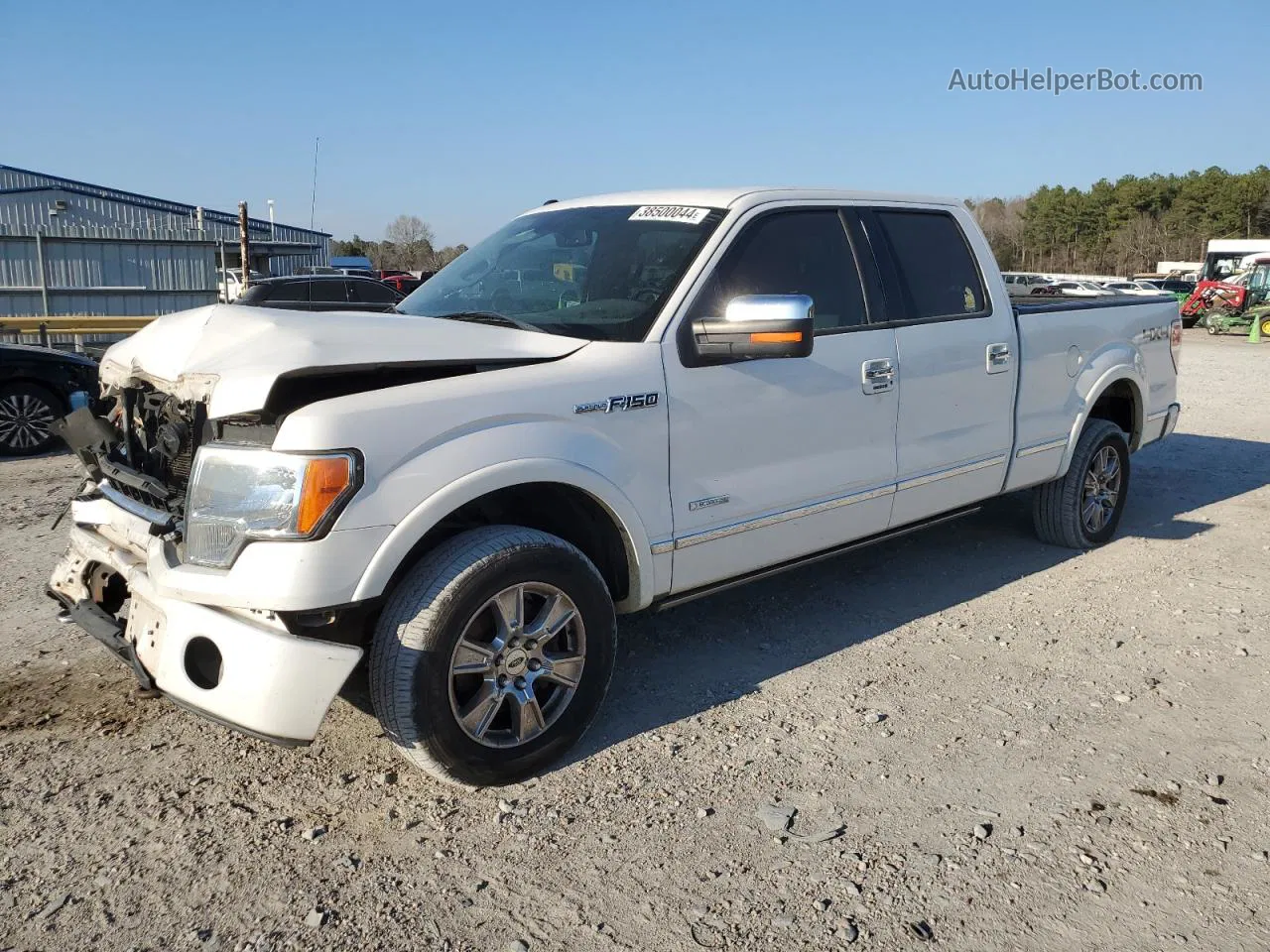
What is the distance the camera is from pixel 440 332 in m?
3.35

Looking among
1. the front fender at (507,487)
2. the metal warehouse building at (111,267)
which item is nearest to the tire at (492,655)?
the front fender at (507,487)

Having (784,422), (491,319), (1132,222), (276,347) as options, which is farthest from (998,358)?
(1132,222)

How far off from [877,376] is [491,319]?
163 centimetres

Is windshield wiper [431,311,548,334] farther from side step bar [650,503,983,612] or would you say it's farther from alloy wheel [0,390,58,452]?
alloy wheel [0,390,58,452]

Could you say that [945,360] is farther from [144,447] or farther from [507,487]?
[144,447]

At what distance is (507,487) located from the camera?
10.8ft

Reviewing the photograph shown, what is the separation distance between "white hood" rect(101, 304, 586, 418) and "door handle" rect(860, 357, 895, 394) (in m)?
1.33

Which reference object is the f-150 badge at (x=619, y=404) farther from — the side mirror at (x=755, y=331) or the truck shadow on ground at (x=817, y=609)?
the truck shadow on ground at (x=817, y=609)

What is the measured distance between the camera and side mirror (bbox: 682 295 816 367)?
3.52 m

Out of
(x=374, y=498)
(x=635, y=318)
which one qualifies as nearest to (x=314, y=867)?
(x=374, y=498)

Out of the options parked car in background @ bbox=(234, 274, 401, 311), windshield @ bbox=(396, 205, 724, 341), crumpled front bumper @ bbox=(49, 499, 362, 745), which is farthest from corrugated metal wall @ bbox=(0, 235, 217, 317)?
crumpled front bumper @ bbox=(49, 499, 362, 745)

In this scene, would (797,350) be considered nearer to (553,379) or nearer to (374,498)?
(553,379)

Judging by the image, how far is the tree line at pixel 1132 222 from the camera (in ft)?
254

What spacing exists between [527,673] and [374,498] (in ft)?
2.61
